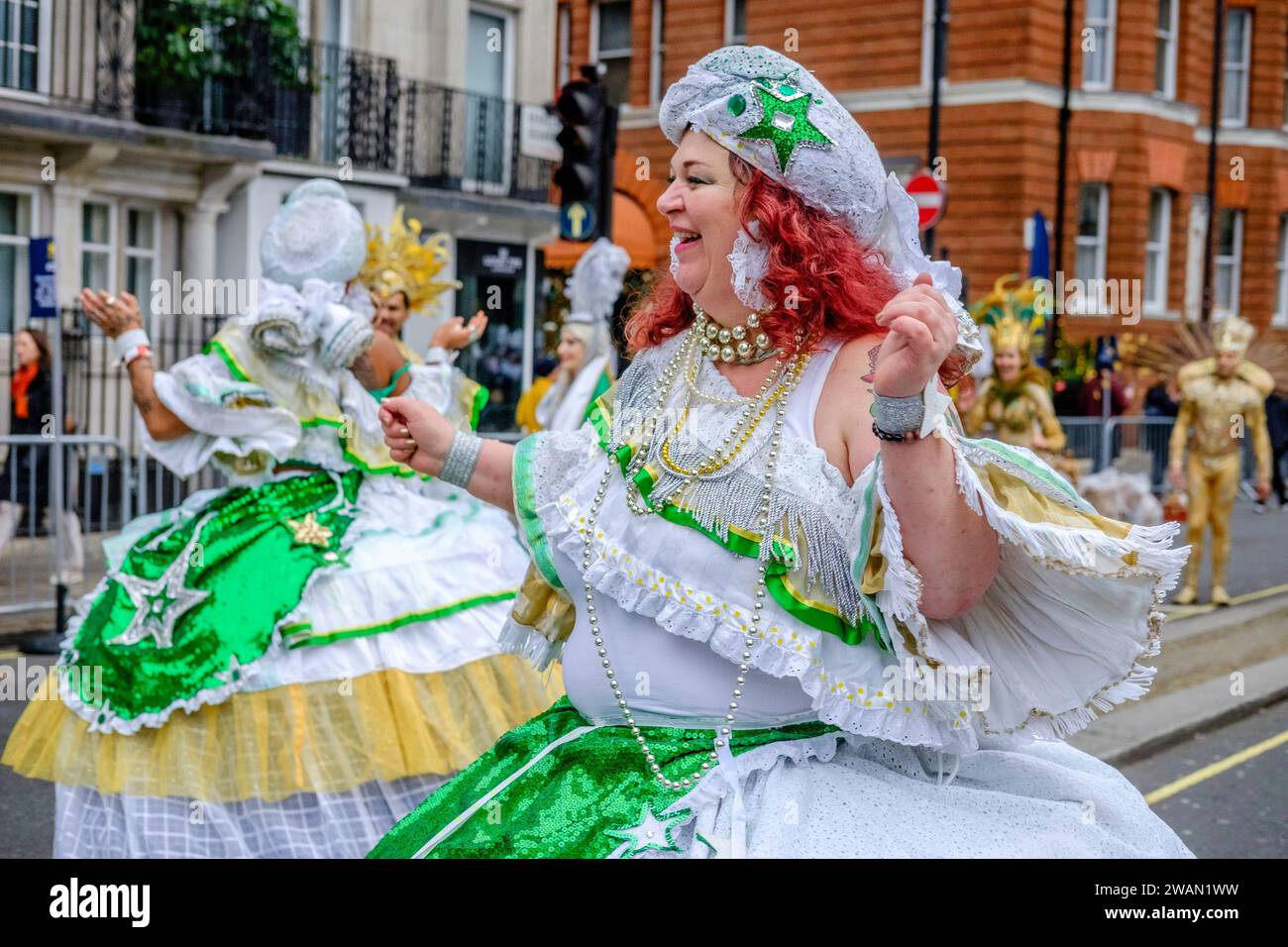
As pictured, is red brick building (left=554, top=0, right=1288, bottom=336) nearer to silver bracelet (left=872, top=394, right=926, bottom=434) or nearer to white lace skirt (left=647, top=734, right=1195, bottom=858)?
white lace skirt (left=647, top=734, right=1195, bottom=858)

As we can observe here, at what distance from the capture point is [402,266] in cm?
665

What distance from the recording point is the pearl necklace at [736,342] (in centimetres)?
254

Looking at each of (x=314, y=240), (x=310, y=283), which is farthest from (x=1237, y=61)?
(x=310, y=283)

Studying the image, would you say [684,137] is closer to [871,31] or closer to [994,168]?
[994,168]

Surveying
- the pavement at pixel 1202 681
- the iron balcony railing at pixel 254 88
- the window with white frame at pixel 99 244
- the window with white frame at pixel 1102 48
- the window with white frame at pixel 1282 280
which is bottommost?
the pavement at pixel 1202 681

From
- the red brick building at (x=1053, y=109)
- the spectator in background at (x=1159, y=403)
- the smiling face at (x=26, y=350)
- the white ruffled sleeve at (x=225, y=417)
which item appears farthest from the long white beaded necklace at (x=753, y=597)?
the red brick building at (x=1053, y=109)

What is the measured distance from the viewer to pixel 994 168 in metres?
26.1

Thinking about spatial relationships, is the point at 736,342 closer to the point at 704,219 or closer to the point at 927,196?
the point at 704,219

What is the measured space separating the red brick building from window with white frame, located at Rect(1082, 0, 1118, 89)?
3cm

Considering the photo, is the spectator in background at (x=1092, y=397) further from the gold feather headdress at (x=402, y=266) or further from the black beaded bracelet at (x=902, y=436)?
the black beaded bracelet at (x=902, y=436)

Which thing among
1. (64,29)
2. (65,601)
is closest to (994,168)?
(64,29)

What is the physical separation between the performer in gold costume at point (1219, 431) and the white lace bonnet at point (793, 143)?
32.7ft

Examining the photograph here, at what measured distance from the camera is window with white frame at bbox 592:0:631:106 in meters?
30.0

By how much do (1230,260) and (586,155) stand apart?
25504 mm
